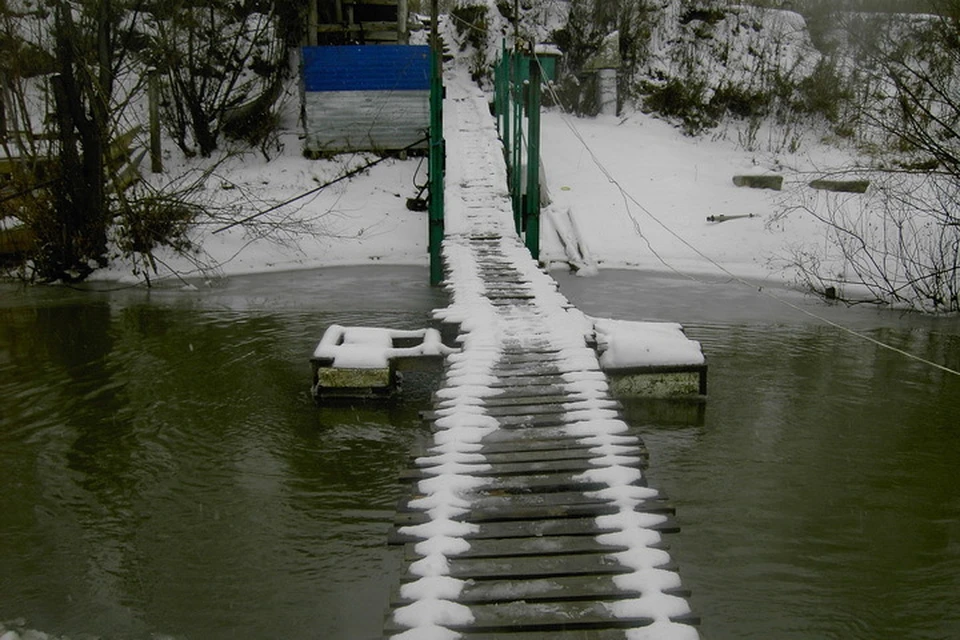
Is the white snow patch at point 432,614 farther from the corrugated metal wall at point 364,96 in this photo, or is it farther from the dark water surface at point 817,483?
the corrugated metal wall at point 364,96

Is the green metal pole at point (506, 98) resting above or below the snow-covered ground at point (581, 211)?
above

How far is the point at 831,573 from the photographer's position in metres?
4.67

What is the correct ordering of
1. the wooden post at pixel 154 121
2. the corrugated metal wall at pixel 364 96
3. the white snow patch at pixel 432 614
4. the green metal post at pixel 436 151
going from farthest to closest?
the corrugated metal wall at pixel 364 96
the wooden post at pixel 154 121
the green metal post at pixel 436 151
the white snow patch at pixel 432 614

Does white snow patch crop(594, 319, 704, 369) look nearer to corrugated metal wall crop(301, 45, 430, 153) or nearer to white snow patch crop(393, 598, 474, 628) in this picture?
white snow patch crop(393, 598, 474, 628)

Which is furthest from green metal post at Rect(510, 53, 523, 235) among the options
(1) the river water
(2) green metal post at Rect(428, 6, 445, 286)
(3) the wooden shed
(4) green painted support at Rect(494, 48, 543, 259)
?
(3) the wooden shed

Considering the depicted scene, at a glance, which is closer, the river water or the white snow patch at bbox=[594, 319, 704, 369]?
the river water

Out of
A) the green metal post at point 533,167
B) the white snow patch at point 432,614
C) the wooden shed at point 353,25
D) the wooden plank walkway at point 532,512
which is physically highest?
the wooden shed at point 353,25

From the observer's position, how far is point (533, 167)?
11602mm

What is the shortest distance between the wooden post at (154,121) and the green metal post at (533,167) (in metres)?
7.27

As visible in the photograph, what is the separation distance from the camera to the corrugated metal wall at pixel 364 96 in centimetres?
1634

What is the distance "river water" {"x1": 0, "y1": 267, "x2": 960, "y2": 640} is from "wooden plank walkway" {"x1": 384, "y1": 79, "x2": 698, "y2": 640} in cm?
84

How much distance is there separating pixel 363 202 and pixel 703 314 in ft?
22.9

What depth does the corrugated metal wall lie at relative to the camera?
16.3 meters

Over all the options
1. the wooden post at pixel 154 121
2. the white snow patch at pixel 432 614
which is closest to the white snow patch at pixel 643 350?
the white snow patch at pixel 432 614
